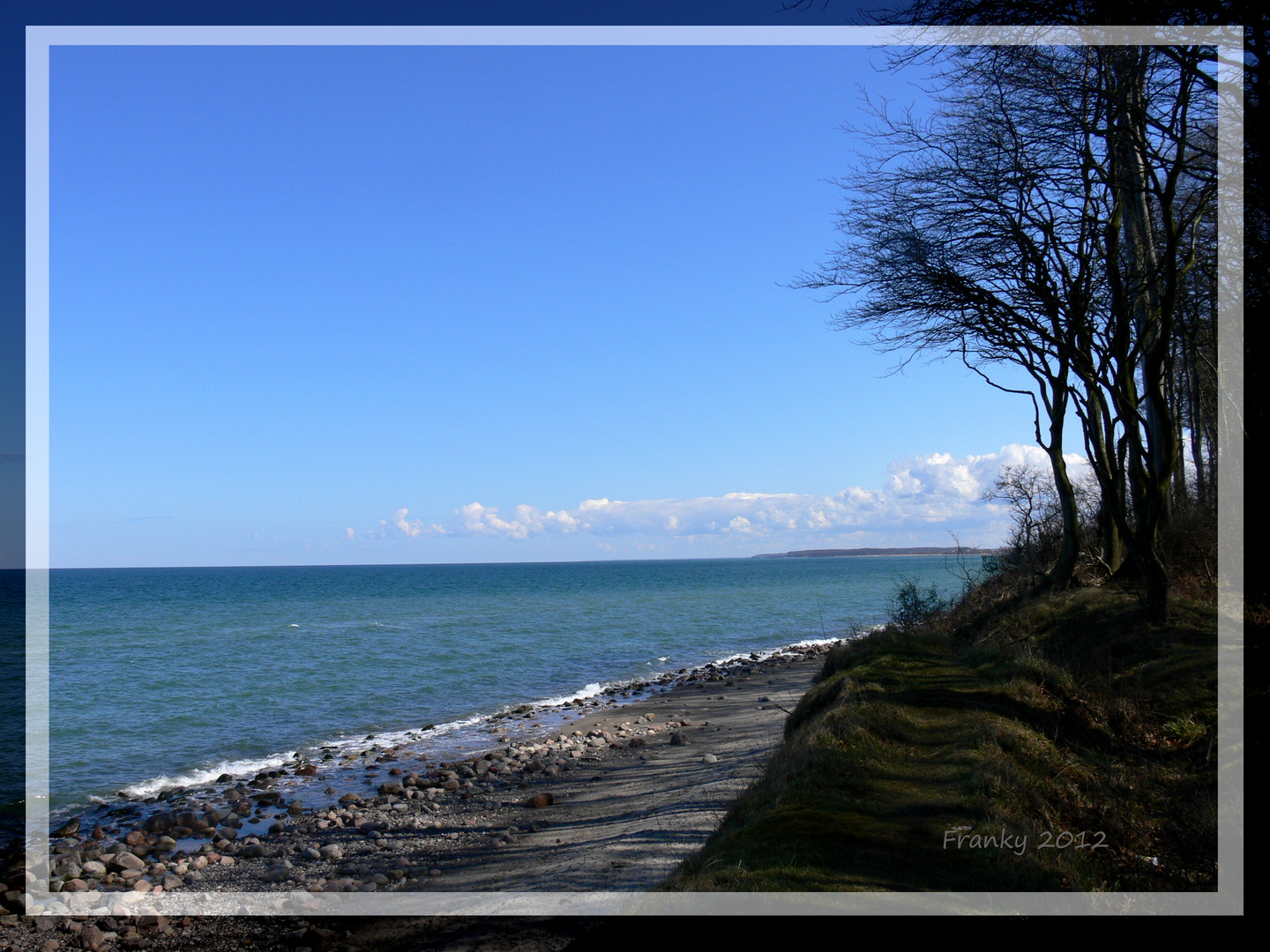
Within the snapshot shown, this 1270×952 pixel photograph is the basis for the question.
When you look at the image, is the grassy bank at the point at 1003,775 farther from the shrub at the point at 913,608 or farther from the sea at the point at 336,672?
the sea at the point at 336,672

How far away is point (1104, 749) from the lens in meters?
6.87

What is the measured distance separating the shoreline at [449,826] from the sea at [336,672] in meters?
1.99

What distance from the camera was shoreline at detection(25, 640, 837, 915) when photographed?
8.37 m

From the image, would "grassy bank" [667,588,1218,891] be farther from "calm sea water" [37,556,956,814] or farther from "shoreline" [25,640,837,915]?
"calm sea water" [37,556,956,814]

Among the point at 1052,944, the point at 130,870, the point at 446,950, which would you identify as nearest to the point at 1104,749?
the point at 1052,944

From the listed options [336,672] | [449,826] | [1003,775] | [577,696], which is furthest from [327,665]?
[1003,775]

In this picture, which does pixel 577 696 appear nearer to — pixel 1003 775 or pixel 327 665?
pixel 327 665

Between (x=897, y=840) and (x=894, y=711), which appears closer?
(x=897, y=840)

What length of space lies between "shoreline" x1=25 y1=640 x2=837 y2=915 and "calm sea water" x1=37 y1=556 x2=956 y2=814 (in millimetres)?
2662

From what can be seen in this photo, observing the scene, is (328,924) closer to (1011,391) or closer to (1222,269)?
(1222,269)

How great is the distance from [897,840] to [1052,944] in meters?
1.34

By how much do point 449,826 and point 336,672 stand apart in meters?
16.9

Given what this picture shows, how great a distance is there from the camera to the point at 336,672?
84.3 feet

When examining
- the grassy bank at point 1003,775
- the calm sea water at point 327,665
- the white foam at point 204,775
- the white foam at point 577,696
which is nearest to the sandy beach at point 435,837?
the white foam at point 204,775
